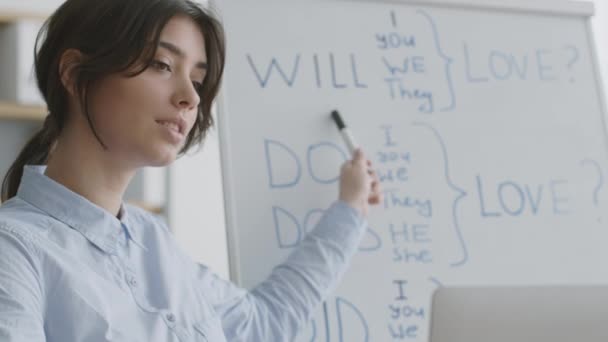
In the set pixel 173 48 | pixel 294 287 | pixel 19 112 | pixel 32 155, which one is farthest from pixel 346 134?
pixel 19 112

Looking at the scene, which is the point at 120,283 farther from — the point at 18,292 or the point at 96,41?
the point at 96,41

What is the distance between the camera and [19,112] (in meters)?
3.05

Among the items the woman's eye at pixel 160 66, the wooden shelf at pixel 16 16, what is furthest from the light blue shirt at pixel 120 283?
the wooden shelf at pixel 16 16

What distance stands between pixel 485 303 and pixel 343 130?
0.66 meters

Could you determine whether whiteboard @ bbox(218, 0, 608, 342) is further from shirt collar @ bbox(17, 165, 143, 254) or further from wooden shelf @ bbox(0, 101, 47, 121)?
wooden shelf @ bbox(0, 101, 47, 121)

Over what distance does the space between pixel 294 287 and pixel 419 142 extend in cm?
39

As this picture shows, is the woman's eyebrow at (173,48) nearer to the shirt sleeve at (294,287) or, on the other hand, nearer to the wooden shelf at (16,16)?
the shirt sleeve at (294,287)

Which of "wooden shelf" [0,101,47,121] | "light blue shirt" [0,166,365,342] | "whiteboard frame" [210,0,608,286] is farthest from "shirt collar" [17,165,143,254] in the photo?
"wooden shelf" [0,101,47,121]

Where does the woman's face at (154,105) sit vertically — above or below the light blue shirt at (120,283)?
above

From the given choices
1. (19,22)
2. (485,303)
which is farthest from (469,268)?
(19,22)

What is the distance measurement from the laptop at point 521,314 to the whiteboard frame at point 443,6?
58cm

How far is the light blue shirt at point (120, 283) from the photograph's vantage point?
3.24 feet

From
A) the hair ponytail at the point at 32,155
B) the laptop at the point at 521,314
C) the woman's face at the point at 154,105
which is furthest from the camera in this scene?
the hair ponytail at the point at 32,155

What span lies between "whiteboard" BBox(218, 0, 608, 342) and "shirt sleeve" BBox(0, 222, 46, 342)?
1.65 ft
